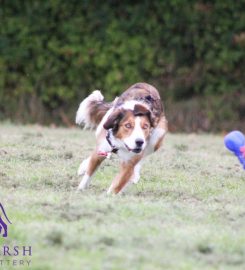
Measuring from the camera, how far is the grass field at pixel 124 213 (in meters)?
5.86

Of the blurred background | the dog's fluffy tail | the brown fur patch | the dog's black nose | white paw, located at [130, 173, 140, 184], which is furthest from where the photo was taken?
the blurred background

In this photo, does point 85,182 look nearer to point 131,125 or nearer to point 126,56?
point 131,125

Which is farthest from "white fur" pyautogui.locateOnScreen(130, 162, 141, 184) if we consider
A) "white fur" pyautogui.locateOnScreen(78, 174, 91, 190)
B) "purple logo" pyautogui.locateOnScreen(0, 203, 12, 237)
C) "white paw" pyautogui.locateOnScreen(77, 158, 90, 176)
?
"purple logo" pyautogui.locateOnScreen(0, 203, 12, 237)

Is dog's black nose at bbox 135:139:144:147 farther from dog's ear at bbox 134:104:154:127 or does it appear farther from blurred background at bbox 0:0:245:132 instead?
blurred background at bbox 0:0:245:132

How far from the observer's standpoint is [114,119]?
8.44 meters

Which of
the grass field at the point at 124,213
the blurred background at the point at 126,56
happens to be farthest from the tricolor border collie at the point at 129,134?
the blurred background at the point at 126,56

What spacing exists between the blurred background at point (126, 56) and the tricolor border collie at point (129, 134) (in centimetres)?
850

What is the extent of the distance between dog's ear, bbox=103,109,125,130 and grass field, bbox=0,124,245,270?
65 centimetres

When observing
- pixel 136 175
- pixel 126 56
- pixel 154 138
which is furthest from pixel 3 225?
pixel 126 56

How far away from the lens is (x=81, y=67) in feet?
59.5

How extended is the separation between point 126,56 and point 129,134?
969cm

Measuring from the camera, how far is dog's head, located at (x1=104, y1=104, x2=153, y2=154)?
8297 mm

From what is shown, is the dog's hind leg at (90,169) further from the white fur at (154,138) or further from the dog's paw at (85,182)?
the white fur at (154,138)

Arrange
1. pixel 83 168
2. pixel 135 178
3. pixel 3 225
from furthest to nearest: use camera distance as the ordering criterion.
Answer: pixel 135 178 → pixel 83 168 → pixel 3 225
